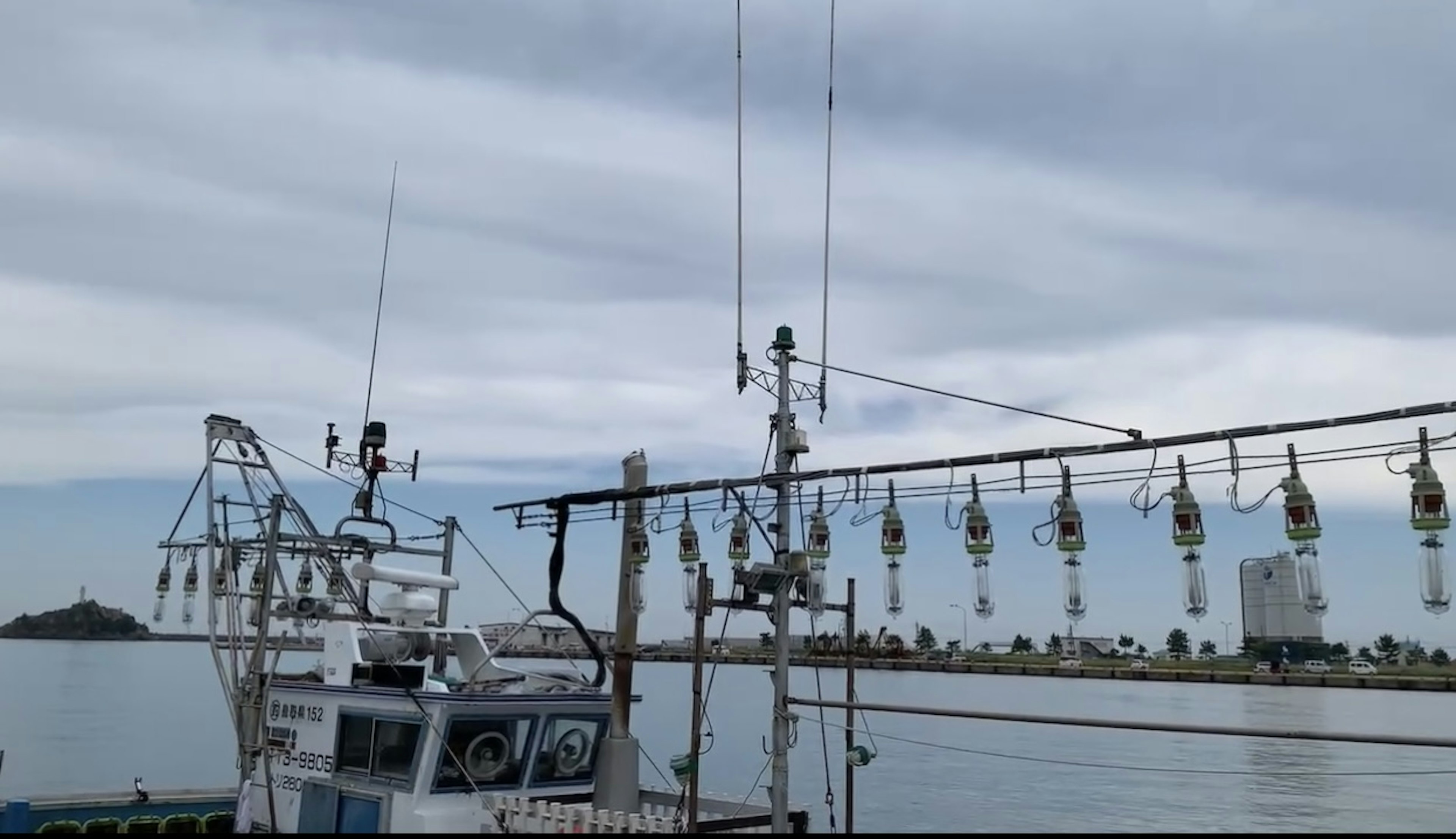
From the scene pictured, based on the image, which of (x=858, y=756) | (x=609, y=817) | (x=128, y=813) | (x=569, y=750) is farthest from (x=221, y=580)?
(x=858, y=756)

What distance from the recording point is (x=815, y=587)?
38.1 feet

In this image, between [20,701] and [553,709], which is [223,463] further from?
[20,701]

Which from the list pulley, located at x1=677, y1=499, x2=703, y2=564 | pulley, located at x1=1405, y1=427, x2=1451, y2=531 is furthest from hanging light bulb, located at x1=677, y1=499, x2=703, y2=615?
pulley, located at x1=1405, y1=427, x2=1451, y2=531

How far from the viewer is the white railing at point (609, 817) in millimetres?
10805

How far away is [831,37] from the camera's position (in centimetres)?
1196

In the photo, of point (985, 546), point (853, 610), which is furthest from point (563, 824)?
point (985, 546)

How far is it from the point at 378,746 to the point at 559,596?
8.95ft

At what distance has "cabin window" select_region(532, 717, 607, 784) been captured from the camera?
12609mm

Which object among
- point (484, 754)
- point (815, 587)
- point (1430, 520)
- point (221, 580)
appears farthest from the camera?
point (221, 580)

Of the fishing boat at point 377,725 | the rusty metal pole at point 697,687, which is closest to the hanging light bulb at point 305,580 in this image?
the fishing boat at point 377,725

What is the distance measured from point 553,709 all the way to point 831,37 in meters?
7.99

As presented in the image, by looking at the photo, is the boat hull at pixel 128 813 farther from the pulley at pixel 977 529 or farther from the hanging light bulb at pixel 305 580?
the pulley at pixel 977 529

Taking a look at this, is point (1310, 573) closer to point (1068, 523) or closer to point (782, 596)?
point (1068, 523)

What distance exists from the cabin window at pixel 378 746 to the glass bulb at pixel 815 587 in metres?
4.30
